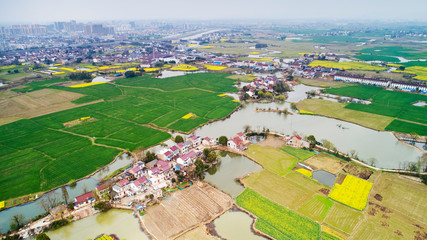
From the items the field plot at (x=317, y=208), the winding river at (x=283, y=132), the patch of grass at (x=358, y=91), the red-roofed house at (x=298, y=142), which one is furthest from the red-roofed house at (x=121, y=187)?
the patch of grass at (x=358, y=91)

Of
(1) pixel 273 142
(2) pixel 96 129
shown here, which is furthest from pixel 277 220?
(2) pixel 96 129

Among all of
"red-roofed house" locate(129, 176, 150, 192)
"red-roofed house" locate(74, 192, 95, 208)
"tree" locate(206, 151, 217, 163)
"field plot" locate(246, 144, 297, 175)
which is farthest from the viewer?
"tree" locate(206, 151, 217, 163)

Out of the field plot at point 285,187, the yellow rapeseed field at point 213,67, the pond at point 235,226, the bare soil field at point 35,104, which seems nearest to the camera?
the pond at point 235,226

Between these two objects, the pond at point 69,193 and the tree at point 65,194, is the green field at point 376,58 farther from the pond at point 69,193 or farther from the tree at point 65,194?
the tree at point 65,194

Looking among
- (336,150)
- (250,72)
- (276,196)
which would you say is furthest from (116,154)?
(250,72)

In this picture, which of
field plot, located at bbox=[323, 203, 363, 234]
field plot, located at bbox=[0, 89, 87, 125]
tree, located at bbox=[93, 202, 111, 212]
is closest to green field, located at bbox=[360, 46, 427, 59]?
field plot, located at bbox=[323, 203, 363, 234]

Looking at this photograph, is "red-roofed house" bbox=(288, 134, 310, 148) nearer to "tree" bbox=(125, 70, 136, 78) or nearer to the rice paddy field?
the rice paddy field
